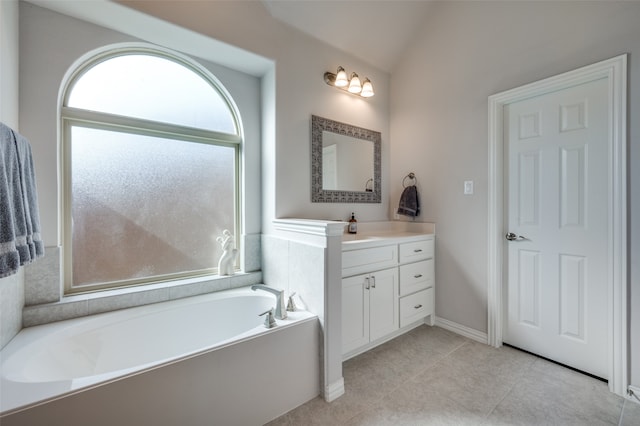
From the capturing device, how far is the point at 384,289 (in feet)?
7.10

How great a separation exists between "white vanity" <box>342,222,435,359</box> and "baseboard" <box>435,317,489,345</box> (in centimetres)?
9

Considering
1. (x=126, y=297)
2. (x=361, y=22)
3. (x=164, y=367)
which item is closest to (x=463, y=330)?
(x=164, y=367)

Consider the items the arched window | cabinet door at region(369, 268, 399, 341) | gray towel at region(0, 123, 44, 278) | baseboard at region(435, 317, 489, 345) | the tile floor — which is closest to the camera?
gray towel at region(0, 123, 44, 278)

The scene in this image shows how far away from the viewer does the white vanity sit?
1.95 m

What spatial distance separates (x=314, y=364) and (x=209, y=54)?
231cm

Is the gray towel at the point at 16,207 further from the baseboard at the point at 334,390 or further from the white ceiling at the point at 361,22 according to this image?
the white ceiling at the point at 361,22

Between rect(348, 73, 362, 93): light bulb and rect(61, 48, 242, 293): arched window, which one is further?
rect(348, 73, 362, 93): light bulb

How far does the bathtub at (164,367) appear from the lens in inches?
39.9

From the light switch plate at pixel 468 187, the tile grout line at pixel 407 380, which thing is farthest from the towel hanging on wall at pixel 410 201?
the tile grout line at pixel 407 380

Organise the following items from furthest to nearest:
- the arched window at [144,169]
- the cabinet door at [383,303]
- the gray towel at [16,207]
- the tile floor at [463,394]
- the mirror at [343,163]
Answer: the mirror at [343,163]
the cabinet door at [383,303]
the arched window at [144,169]
the tile floor at [463,394]
the gray towel at [16,207]

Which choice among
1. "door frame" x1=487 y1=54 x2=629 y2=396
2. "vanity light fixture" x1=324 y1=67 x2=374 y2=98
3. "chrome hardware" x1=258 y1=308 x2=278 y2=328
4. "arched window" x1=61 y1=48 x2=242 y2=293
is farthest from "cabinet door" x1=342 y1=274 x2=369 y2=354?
"vanity light fixture" x1=324 y1=67 x2=374 y2=98

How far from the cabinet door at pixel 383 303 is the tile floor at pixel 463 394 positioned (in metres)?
0.20

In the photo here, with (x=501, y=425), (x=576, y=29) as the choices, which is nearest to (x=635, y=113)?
(x=576, y=29)

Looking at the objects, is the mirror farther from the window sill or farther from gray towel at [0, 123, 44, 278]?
gray towel at [0, 123, 44, 278]
